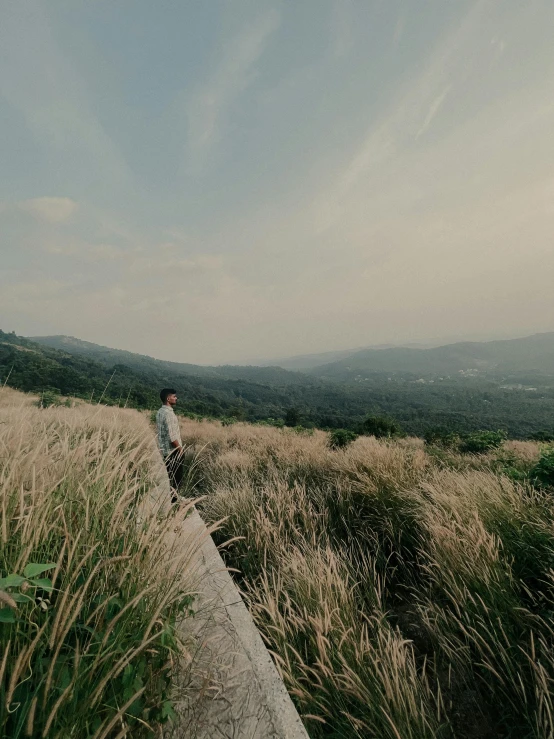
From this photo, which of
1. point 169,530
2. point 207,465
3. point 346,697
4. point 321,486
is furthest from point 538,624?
point 207,465

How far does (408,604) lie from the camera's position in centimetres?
301

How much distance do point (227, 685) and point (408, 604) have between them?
2259 mm

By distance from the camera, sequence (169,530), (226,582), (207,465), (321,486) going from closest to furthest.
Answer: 1. (169,530)
2. (226,582)
3. (321,486)
4. (207,465)

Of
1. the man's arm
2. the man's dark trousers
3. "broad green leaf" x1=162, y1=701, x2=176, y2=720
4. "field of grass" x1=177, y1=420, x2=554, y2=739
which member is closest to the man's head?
Result: the man's arm

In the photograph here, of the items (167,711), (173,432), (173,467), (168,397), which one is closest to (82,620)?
(167,711)

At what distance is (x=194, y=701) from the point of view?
4.69 ft

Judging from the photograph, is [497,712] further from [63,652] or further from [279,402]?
[279,402]

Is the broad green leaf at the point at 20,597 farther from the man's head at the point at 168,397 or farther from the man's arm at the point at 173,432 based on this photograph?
the man's head at the point at 168,397

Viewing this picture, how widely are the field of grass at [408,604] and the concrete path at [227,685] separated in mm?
349

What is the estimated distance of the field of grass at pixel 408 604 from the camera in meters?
1.76

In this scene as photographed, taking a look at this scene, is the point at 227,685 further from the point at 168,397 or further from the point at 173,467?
the point at 168,397

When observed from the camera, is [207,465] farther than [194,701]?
Yes

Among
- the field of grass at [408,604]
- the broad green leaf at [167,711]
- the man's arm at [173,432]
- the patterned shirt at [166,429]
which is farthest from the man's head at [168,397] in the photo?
the broad green leaf at [167,711]

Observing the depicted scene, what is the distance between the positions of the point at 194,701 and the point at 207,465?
6314mm
